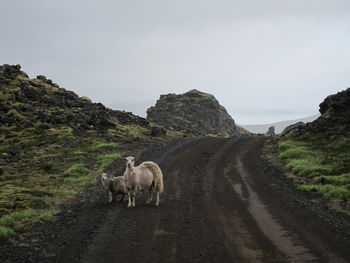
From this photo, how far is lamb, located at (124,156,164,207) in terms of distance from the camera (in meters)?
19.7

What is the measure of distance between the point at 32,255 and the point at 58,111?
47.3m

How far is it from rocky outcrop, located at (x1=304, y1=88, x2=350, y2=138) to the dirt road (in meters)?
15.1

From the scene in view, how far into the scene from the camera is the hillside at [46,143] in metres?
20.5

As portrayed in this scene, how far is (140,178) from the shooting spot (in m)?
19.9

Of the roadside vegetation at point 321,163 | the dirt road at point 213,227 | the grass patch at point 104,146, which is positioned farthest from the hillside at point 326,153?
the grass patch at point 104,146

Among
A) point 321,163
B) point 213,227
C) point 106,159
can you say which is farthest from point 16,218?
point 321,163

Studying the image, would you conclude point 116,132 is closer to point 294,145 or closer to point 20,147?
point 20,147

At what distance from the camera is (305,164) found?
2909cm

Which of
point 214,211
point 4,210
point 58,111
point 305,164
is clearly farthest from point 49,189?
point 58,111

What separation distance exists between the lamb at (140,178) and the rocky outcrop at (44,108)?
31958 millimetres

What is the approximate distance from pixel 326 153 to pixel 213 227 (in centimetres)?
2078

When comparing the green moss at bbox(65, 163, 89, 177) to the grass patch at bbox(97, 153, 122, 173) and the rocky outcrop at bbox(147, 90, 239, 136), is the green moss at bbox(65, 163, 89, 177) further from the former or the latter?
the rocky outcrop at bbox(147, 90, 239, 136)

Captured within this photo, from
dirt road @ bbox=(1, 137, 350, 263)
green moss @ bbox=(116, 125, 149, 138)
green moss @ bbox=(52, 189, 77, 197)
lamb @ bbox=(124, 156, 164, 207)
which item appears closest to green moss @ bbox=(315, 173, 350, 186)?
dirt road @ bbox=(1, 137, 350, 263)

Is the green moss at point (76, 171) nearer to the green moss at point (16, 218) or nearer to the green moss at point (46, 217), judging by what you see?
the green moss at point (16, 218)
